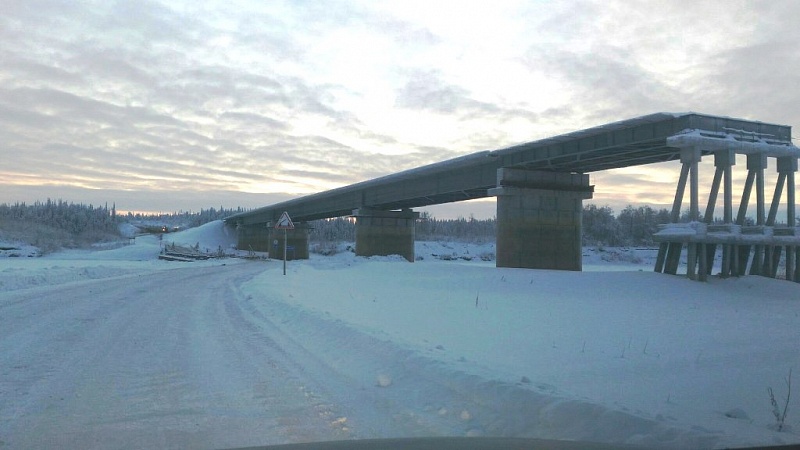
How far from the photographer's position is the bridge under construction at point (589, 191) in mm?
24953

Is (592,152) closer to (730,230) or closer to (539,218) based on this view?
(539,218)

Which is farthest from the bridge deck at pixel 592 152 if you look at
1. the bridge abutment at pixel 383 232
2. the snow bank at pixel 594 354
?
the snow bank at pixel 594 354

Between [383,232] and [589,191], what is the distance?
2474 cm

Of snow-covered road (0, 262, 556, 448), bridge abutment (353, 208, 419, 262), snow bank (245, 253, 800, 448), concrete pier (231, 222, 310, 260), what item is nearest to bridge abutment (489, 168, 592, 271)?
snow bank (245, 253, 800, 448)

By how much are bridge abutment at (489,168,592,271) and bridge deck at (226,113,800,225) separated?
38.0 inches

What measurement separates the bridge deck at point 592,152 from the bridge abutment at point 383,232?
4.27 feet

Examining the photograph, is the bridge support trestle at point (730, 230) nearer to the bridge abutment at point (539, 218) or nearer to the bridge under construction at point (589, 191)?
the bridge under construction at point (589, 191)

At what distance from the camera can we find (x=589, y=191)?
123 feet

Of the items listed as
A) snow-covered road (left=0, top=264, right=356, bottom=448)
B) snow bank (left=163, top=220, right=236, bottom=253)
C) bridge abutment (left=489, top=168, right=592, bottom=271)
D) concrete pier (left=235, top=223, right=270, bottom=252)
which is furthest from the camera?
snow bank (left=163, top=220, right=236, bottom=253)

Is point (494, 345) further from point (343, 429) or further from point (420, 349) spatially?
point (343, 429)

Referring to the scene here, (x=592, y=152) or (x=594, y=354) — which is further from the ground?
(x=592, y=152)

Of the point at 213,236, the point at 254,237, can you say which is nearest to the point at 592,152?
the point at 254,237

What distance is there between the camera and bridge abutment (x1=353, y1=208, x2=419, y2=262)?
5700 cm

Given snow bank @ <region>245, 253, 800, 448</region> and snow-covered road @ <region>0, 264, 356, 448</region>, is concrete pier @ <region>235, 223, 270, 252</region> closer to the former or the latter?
snow bank @ <region>245, 253, 800, 448</region>
